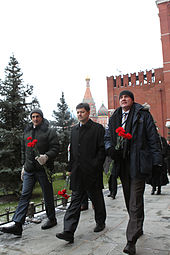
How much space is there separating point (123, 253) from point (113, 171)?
960 mm

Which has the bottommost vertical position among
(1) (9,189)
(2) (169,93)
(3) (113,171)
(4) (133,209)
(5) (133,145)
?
(1) (9,189)

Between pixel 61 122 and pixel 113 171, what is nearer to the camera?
pixel 113 171

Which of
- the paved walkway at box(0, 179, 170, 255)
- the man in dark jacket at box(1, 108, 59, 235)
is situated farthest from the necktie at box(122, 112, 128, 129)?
the paved walkway at box(0, 179, 170, 255)

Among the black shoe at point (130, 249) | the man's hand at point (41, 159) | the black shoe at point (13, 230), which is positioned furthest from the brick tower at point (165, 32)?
the black shoe at point (130, 249)

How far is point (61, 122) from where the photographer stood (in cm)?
1827

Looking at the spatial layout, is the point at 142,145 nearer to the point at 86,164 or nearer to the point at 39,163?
the point at 86,164

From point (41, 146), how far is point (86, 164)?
93 cm

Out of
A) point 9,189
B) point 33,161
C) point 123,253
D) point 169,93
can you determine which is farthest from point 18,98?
point 169,93

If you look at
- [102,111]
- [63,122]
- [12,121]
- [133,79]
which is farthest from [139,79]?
[102,111]

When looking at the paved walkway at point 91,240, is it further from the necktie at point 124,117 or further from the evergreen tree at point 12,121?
the evergreen tree at point 12,121

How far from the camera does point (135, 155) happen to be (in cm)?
280

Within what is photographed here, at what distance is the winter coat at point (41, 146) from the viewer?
3730 mm

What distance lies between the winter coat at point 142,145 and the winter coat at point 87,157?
1.34 feet

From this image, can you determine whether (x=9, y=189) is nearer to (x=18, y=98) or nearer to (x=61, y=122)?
(x=18, y=98)
